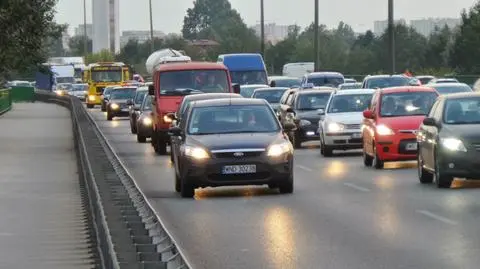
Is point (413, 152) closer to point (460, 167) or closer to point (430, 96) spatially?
point (430, 96)

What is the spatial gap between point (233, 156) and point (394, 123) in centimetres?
767

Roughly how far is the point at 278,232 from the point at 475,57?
309ft

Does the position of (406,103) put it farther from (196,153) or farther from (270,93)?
(270,93)

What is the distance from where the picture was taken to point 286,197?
23.2 meters

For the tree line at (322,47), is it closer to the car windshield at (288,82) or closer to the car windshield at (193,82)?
the car windshield at (193,82)

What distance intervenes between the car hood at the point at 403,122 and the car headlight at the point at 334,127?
186 inches

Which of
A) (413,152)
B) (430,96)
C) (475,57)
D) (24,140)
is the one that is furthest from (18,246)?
(475,57)

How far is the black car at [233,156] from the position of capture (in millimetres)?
23281

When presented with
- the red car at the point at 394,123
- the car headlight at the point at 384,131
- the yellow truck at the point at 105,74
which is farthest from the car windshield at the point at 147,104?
the yellow truck at the point at 105,74

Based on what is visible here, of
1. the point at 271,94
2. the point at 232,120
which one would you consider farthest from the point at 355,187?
the point at 271,94

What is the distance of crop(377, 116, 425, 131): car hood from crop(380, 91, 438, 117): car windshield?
40 centimetres

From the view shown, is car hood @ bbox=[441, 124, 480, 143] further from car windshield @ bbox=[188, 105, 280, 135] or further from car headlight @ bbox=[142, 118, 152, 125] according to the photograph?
car headlight @ bbox=[142, 118, 152, 125]

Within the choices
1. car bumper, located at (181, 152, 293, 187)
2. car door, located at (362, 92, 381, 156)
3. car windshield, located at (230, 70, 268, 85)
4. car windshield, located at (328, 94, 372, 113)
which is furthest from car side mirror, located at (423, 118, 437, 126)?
car windshield, located at (230, 70, 268, 85)

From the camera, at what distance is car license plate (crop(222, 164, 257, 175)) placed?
2323 cm
